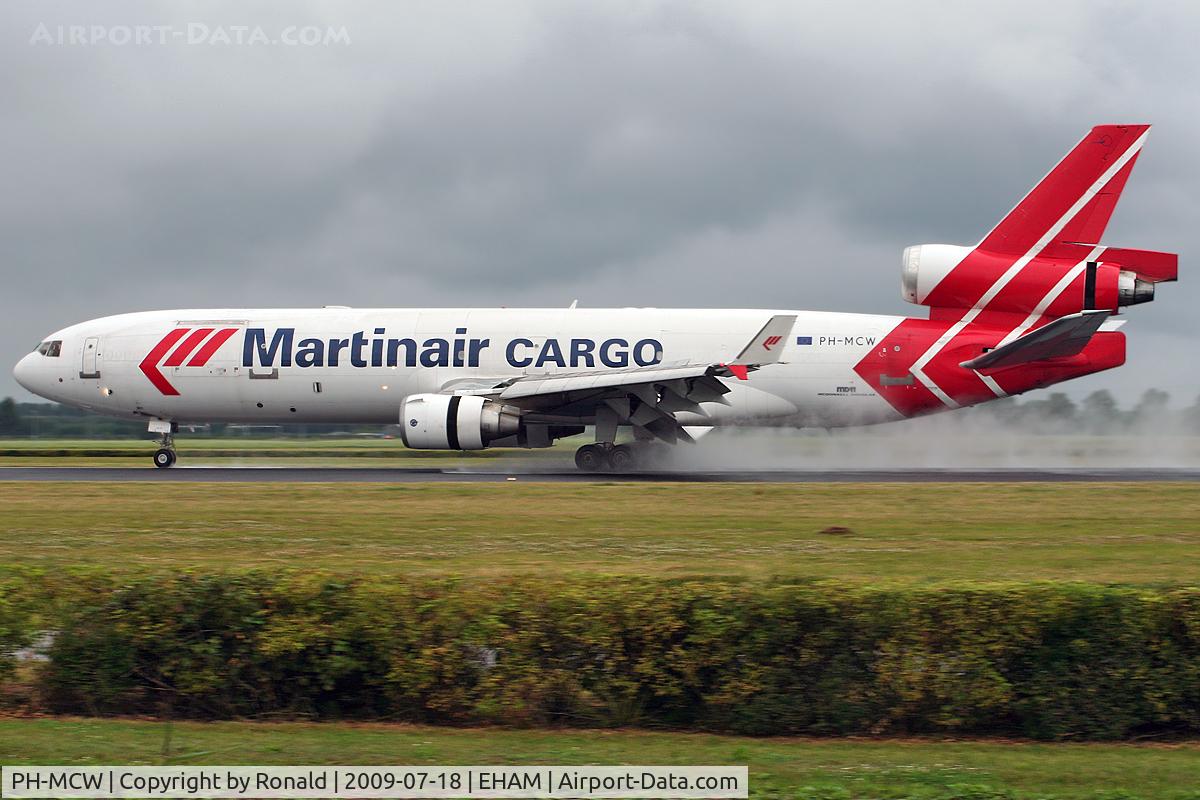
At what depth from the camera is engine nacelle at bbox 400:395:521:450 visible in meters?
28.8

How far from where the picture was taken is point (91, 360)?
33688mm

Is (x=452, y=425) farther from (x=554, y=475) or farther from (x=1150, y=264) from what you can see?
(x=1150, y=264)

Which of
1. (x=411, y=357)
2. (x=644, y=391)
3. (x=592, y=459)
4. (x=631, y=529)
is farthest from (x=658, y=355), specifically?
(x=631, y=529)

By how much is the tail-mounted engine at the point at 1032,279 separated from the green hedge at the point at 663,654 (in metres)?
23.9

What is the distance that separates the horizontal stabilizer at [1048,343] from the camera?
28092 mm

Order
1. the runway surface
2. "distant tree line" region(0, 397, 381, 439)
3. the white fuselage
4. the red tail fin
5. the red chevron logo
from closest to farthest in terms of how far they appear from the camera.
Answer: the runway surface < the red tail fin < the white fuselage < the red chevron logo < "distant tree line" region(0, 397, 381, 439)

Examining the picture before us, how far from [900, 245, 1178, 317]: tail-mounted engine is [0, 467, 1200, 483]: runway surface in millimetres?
4482

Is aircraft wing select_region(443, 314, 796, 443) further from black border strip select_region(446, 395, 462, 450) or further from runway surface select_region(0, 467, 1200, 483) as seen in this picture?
runway surface select_region(0, 467, 1200, 483)

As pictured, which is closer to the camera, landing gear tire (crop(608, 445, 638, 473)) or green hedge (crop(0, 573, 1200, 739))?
green hedge (crop(0, 573, 1200, 739))

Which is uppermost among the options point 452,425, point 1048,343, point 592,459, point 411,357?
point 1048,343

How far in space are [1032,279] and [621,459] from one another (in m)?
11.8

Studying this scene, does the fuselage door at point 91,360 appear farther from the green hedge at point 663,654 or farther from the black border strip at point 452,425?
the green hedge at point 663,654

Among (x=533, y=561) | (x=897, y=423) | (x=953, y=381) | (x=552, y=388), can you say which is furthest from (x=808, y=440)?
(x=533, y=561)

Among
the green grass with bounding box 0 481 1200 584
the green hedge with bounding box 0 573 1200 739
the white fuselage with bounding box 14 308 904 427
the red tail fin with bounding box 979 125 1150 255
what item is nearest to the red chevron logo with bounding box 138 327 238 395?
the white fuselage with bounding box 14 308 904 427
